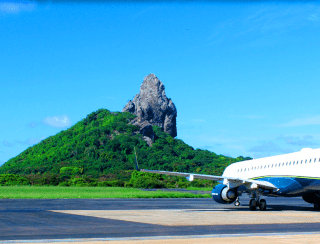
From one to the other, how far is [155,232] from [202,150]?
437 ft

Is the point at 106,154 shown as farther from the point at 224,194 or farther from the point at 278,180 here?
the point at 278,180

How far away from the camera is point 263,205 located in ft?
103

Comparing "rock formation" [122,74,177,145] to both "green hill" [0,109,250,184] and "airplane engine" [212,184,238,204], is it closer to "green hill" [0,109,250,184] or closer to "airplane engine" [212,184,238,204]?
"green hill" [0,109,250,184]

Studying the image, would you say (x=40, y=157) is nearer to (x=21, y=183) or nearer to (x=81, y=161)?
(x=81, y=161)

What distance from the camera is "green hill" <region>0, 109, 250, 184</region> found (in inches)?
4823

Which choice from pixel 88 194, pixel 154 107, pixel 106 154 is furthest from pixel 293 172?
pixel 154 107

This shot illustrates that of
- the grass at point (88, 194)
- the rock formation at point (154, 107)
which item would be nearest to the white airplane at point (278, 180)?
the grass at point (88, 194)

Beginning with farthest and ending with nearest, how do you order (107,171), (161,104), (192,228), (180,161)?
(161,104)
(180,161)
(107,171)
(192,228)

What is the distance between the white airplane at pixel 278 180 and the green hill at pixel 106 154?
77485 millimetres

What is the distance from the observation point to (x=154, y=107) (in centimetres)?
15925

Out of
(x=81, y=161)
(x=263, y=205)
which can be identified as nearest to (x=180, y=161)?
(x=81, y=161)

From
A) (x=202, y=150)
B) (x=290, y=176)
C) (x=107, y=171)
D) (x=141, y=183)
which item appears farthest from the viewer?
(x=202, y=150)

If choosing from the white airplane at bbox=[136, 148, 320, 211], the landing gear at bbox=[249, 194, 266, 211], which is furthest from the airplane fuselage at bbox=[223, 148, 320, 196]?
the landing gear at bbox=[249, 194, 266, 211]

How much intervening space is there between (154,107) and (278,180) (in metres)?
129
